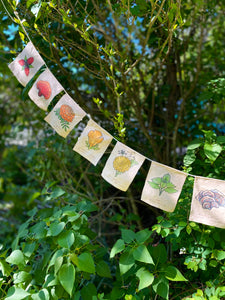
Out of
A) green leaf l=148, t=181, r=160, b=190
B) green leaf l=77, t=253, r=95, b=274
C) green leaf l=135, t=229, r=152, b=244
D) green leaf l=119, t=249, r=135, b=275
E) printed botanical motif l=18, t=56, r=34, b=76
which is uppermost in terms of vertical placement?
printed botanical motif l=18, t=56, r=34, b=76

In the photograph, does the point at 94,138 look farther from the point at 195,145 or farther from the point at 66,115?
the point at 195,145

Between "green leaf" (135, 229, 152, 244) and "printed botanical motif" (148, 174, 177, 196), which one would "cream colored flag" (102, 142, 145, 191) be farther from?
"green leaf" (135, 229, 152, 244)

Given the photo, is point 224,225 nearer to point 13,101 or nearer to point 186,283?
point 186,283

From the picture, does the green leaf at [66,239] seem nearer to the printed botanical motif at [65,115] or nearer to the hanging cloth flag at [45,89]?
the printed botanical motif at [65,115]

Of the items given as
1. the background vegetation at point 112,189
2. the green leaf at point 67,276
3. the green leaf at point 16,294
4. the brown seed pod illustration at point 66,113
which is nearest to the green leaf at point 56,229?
the background vegetation at point 112,189

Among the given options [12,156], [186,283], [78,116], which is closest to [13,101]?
[12,156]

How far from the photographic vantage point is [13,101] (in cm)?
371

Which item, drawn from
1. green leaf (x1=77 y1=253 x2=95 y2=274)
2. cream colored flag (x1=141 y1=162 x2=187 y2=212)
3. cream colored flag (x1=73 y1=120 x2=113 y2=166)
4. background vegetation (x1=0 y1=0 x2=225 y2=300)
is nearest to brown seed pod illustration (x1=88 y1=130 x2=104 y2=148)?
cream colored flag (x1=73 y1=120 x2=113 y2=166)

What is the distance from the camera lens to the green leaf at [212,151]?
4.71ft

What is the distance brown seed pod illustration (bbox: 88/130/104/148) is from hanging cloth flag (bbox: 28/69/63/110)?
26cm

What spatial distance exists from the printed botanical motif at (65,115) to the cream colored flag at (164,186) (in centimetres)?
43

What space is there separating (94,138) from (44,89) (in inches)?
13.9

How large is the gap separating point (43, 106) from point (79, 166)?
0.96 metres

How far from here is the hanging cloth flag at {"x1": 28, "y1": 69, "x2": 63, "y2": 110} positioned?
1464 mm
